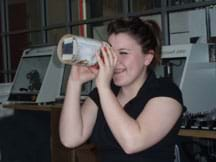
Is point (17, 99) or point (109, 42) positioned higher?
point (109, 42)

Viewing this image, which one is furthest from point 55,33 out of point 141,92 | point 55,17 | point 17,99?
point 141,92

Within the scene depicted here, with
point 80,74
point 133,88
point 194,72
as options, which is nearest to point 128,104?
point 133,88

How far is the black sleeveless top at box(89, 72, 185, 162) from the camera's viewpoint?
129cm

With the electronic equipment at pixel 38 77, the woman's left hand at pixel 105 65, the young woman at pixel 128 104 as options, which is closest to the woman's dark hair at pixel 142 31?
the young woman at pixel 128 104

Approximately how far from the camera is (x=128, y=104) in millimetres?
1355

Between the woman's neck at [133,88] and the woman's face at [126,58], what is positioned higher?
the woman's face at [126,58]

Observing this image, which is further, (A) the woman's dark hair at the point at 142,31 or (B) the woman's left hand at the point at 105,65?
(A) the woman's dark hair at the point at 142,31

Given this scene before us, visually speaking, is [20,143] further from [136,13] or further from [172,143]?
[172,143]

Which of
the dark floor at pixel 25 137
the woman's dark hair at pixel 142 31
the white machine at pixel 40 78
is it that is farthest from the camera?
the dark floor at pixel 25 137

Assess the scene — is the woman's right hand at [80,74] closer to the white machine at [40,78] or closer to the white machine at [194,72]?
the white machine at [194,72]

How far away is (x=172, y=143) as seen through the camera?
52.3 inches

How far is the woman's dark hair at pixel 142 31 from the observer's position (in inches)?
52.0

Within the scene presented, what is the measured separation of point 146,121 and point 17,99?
2.50m

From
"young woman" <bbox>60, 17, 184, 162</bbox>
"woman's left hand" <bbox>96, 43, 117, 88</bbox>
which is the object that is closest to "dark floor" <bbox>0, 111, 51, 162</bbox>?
"young woman" <bbox>60, 17, 184, 162</bbox>
